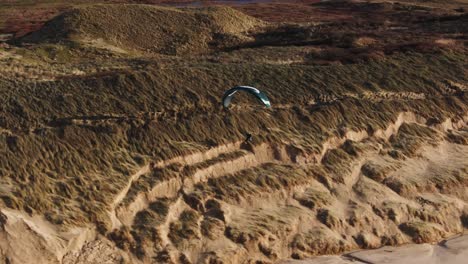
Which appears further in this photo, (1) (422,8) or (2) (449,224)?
(1) (422,8)

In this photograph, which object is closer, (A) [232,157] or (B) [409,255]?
(B) [409,255]

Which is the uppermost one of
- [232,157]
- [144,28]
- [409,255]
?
[144,28]

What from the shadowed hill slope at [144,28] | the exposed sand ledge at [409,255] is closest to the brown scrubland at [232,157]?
the exposed sand ledge at [409,255]

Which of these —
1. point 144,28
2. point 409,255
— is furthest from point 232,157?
point 144,28

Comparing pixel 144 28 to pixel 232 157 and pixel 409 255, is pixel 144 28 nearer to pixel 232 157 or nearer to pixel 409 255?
pixel 232 157

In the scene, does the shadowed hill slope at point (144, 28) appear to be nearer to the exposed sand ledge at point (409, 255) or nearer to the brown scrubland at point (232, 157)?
the brown scrubland at point (232, 157)

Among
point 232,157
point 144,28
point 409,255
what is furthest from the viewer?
point 144,28

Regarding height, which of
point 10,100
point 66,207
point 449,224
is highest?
point 10,100

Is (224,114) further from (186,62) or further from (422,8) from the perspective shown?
(422,8)

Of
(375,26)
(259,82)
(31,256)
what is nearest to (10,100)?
→ (31,256)
